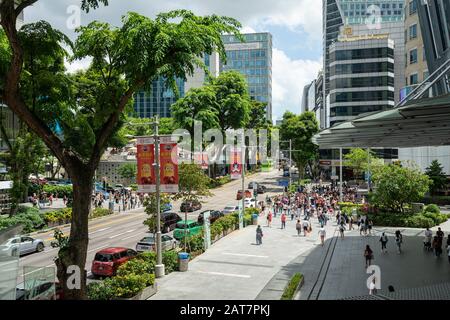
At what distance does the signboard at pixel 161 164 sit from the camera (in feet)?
71.0

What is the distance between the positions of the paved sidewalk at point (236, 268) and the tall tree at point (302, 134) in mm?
41938

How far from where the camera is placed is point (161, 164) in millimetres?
22016

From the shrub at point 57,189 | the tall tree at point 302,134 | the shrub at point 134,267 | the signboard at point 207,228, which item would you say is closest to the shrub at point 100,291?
the shrub at point 134,267

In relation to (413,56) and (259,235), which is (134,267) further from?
(413,56)

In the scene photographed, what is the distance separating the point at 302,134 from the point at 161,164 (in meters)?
56.9

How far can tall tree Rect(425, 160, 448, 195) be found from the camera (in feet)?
174

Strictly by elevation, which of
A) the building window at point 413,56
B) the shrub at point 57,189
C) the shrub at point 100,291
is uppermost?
the building window at point 413,56

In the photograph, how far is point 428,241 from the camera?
26531 mm

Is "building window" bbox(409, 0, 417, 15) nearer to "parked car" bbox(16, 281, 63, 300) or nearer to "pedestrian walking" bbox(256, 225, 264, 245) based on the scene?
"pedestrian walking" bbox(256, 225, 264, 245)

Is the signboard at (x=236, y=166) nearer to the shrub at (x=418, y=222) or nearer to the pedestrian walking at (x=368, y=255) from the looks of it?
the shrub at (x=418, y=222)

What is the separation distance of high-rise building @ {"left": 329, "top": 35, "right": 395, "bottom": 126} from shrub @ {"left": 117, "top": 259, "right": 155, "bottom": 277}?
73.1 m

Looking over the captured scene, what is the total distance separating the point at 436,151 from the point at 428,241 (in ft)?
112

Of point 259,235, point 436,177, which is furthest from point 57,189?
point 436,177

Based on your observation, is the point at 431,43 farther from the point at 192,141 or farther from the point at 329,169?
the point at 329,169
